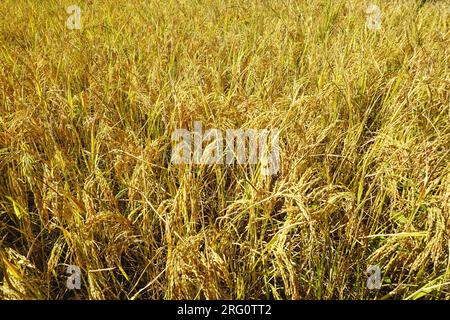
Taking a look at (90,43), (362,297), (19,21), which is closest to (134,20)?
(90,43)

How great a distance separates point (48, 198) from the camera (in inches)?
40.6

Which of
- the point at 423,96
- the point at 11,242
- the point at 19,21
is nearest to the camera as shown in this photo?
the point at 11,242

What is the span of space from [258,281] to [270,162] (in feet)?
1.29

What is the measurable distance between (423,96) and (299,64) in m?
0.63

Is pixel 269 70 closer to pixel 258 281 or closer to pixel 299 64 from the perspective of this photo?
pixel 299 64

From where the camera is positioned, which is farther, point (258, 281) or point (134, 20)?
point (134, 20)

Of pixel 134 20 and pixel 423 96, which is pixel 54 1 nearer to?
pixel 134 20

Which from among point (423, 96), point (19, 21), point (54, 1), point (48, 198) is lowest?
point (48, 198)

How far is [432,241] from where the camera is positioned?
3.12 feet

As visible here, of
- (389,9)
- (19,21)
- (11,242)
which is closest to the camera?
(11,242)

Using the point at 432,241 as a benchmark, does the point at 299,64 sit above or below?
above

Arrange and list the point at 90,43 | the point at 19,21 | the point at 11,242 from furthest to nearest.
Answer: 1. the point at 19,21
2. the point at 90,43
3. the point at 11,242

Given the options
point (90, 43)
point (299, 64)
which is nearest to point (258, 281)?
point (299, 64)

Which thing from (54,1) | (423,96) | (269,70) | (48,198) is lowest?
(48,198)
